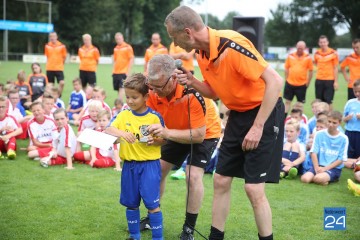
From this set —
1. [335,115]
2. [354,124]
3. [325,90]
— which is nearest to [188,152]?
[335,115]

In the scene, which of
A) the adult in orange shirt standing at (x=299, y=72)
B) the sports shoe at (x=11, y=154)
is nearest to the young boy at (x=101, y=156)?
the sports shoe at (x=11, y=154)

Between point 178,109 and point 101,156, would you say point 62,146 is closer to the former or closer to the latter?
point 101,156

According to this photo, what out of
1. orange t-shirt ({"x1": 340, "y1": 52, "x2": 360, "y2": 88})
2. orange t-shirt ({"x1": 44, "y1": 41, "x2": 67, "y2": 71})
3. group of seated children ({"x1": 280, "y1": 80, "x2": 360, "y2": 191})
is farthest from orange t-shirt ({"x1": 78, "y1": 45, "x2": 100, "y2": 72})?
group of seated children ({"x1": 280, "y1": 80, "x2": 360, "y2": 191})

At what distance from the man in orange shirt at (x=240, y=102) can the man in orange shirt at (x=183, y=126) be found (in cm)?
22

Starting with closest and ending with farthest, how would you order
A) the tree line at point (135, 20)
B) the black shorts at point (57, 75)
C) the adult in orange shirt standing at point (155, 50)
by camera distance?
1. the adult in orange shirt standing at point (155, 50)
2. the black shorts at point (57, 75)
3. the tree line at point (135, 20)

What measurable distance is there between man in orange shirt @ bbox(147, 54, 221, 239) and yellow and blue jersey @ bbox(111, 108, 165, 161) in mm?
181

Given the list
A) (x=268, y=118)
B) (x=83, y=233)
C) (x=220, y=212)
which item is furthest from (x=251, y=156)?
(x=83, y=233)

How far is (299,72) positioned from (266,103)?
10.5 m

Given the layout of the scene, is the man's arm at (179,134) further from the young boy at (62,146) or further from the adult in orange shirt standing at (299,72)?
the adult in orange shirt standing at (299,72)

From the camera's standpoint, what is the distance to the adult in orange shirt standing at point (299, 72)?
13602 millimetres

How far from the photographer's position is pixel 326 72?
1397 cm

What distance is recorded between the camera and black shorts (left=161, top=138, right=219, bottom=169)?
4.70 meters

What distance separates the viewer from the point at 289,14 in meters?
69.2

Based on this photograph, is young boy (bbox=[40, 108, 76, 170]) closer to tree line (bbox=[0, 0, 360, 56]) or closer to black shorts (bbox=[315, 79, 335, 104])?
black shorts (bbox=[315, 79, 335, 104])
